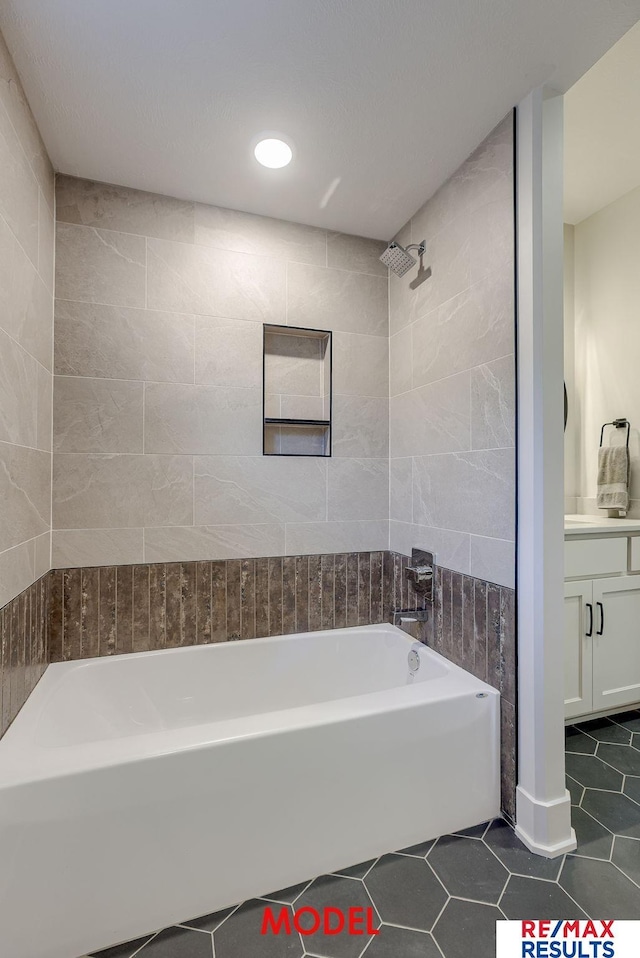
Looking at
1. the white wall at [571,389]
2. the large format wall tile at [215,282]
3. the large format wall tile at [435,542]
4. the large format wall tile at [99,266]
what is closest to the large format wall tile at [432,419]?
the large format wall tile at [435,542]

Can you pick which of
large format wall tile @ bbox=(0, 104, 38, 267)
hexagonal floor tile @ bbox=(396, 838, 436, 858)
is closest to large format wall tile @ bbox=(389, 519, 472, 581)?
Result: hexagonal floor tile @ bbox=(396, 838, 436, 858)

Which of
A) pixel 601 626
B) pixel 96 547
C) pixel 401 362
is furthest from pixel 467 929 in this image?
pixel 401 362

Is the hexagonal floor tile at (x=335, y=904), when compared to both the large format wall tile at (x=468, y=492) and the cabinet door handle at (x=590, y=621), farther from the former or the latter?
the cabinet door handle at (x=590, y=621)

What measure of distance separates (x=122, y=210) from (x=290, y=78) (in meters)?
0.95

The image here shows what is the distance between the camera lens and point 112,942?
118 cm

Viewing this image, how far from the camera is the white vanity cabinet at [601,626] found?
6.84 ft

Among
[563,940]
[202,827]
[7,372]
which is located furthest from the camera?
[7,372]

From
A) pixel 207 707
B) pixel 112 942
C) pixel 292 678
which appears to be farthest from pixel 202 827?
pixel 292 678

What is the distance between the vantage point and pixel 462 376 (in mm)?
1859

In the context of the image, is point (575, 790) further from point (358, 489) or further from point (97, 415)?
point (97, 415)

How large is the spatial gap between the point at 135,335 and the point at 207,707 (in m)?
1.70

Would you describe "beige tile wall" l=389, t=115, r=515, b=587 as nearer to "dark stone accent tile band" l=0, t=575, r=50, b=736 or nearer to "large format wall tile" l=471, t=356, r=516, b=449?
"large format wall tile" l=471, t=356, r=516, b=449

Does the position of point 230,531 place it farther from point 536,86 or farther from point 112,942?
point 536,86

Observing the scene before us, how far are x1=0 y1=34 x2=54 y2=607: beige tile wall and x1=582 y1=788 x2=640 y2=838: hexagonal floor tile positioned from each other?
2.13 meters
